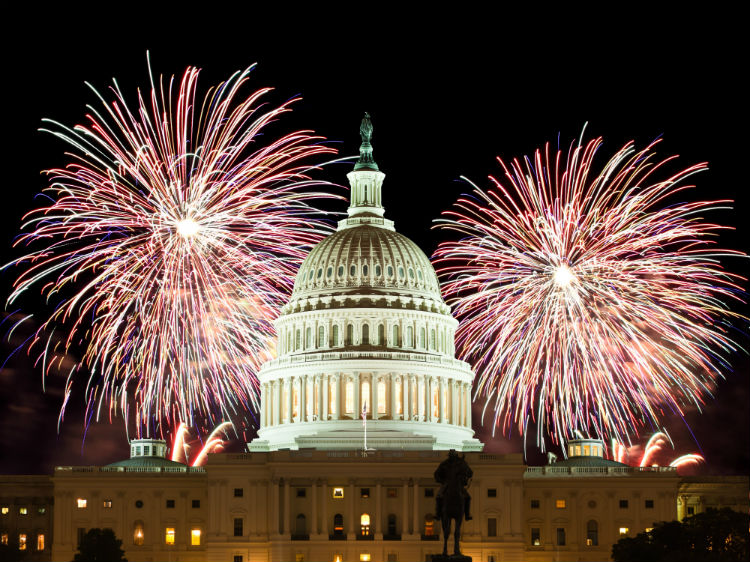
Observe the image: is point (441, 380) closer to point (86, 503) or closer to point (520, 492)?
point (520, 492)

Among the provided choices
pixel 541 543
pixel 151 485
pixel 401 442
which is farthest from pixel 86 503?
pixel 541 543

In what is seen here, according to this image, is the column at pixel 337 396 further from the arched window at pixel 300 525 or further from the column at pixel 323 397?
the arched window at pixel 300 525

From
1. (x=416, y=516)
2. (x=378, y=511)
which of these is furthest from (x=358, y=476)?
(x=416, y=516)

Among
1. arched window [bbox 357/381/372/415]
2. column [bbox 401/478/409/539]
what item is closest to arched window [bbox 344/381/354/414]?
arched window [bbox 357/381/372/415]

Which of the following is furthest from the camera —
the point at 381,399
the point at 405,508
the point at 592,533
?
the point at 381,399

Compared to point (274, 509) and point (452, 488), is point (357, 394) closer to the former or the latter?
point (274, 509)

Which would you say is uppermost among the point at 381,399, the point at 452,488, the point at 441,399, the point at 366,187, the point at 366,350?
the point at 366,187
